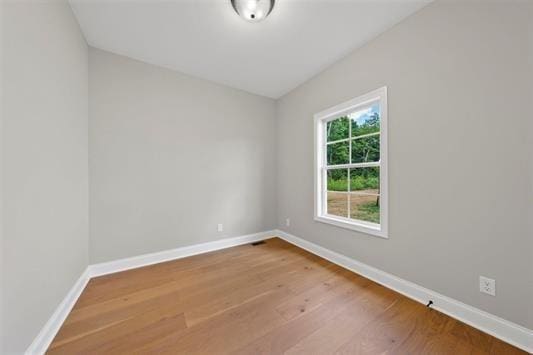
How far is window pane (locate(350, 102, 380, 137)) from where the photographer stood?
206 cm

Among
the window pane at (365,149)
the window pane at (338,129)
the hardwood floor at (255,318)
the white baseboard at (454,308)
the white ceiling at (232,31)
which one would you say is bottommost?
the hardwood floor at (255,318)

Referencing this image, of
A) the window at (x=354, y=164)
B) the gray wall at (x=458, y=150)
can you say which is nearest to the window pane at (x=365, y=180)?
the window at (x=354, y=164)

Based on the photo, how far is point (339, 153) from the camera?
2.51 metres

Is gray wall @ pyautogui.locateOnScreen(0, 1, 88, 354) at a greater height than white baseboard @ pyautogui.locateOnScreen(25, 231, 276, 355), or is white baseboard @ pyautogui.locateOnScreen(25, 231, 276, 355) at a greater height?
gray wall @ pyautogui.locateOnScreen(0, 1, 88, 354)

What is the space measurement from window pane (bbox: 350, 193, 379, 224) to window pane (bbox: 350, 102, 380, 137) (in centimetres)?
76

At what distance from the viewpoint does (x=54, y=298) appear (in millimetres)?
1327

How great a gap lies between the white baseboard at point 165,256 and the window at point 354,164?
1331 mm

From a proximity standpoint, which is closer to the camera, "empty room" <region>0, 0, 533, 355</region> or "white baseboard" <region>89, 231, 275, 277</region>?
"empty room" <region>0, 0, 533, 355</region>

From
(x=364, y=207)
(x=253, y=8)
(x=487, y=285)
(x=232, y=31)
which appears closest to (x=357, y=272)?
(x=364, y=207)

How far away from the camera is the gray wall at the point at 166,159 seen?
2127mm

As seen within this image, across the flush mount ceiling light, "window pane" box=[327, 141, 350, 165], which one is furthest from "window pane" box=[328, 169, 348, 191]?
the flush mount ceiling light

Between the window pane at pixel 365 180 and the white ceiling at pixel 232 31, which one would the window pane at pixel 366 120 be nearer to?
the window pane at pixel 365 180

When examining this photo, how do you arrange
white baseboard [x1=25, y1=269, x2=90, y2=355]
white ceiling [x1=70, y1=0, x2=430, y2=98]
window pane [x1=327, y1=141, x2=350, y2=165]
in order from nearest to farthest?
white baseboard [x1=25, y1=269, x2=90, y2=355] < white ceiling [x1=70, y1=0, x2=430, y2=98] < window pane [x1=327, y1=141, x2=350, y2=165]

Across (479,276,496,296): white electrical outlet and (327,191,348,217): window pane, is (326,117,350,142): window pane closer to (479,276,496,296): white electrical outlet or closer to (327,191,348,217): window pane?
(327,191,348,217): window pane
